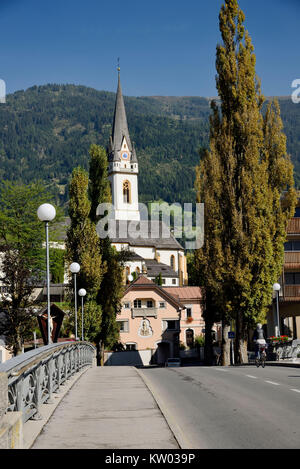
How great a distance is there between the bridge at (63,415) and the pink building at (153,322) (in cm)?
6465

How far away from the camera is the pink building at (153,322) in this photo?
7894 cm

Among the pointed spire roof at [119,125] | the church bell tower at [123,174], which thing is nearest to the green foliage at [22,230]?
the pointed spire roof at [119,125]

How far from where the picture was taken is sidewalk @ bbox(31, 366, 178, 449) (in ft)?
26.7

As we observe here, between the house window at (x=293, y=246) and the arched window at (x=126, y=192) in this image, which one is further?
the arched window at (x=126, y=192)

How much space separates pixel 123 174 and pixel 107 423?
144106 mm

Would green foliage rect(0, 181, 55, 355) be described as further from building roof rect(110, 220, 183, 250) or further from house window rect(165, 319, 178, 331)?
building roof rect(110, 220, 183, 250)

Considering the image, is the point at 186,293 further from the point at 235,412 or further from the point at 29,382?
the point at 29,382

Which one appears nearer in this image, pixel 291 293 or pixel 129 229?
pixel 291 293

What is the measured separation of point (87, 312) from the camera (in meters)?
43.4

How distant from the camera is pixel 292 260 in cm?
5609

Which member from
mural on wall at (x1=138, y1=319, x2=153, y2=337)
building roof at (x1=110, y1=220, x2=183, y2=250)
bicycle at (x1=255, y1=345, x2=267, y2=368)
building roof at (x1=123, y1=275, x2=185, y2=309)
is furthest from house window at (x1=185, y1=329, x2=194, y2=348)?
bicycle at (x1=255, y1=345, x2=267, y2=368)

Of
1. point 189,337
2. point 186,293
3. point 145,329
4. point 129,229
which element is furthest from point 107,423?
point 129,229

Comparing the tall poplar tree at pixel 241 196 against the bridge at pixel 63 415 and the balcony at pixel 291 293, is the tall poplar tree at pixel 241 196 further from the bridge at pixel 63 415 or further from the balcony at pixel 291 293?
the bridge at pixel 63 415
